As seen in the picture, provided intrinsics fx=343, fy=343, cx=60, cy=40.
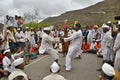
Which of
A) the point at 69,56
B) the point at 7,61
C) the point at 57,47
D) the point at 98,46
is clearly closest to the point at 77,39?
the point at 69,56

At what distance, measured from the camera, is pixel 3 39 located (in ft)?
49.2

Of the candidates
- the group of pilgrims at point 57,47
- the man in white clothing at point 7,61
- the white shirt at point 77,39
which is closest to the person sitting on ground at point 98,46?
the group of pilgrims at point 57,47

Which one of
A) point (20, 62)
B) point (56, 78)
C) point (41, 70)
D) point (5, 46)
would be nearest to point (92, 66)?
point (41, 70)

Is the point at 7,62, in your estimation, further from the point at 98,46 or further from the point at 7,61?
the point at 98,46

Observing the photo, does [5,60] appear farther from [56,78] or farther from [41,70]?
[56,78]

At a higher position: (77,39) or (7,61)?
(77,39)

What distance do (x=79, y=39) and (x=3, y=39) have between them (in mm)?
3507

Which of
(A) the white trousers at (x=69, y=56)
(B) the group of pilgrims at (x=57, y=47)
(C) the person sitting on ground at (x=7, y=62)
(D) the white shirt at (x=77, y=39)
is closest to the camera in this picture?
(B) the group of pilgrims at (x=57, y=47)

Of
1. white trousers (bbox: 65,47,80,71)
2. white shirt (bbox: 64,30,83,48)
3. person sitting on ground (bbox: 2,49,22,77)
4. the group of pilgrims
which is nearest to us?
the group of pilgrims

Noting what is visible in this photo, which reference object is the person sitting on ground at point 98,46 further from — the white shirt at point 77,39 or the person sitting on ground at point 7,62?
A: the person sitting on ground at point 7,62

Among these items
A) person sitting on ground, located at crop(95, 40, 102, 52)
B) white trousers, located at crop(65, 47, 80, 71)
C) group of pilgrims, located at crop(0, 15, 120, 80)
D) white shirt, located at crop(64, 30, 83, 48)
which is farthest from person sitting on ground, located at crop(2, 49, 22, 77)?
person sitting on ground, located at crop(95, 40, 102, 52)

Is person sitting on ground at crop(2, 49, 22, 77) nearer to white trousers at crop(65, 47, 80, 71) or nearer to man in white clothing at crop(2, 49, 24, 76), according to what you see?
man in white clothing at crop(2, 49, 24, 76)

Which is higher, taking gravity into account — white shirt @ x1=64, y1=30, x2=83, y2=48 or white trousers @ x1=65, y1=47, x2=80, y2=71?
white shirt @ x1=64, y1=30, x2=83, y2=48

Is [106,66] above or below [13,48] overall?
above
